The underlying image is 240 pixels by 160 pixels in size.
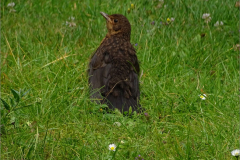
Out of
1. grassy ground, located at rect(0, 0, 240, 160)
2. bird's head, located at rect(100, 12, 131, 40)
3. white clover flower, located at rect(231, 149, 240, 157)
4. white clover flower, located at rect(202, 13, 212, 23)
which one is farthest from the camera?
white clover flower, located at rect(202, 13, 212, 23)

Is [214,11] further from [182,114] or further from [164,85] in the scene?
[182,114]

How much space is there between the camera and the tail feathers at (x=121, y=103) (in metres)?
4.20

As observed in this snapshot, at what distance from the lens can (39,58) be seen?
5.10m

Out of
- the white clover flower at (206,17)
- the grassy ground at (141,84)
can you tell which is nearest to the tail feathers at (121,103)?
the grassy ground at (141,84)

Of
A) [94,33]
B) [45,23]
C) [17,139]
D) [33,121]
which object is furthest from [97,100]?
[45,23]

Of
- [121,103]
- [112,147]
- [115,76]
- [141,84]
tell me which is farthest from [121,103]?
[112,147]

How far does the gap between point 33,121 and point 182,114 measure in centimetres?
155

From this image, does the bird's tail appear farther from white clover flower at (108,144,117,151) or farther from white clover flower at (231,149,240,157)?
white clover flower at (231,149,240,157)

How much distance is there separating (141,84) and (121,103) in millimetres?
591

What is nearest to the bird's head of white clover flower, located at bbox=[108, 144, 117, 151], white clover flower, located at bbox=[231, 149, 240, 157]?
white clover flower, located at bbox=[108, 144, 117, 151]

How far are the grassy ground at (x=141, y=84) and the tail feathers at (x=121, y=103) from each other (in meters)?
0.14

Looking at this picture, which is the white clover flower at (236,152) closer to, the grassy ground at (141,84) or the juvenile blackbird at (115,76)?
the grassy ground at (141,84)

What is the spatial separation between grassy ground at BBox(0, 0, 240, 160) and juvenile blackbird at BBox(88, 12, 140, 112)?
6.5 inches

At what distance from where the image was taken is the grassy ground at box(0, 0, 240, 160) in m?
3.37
